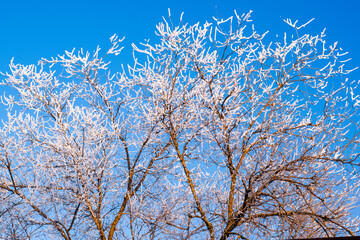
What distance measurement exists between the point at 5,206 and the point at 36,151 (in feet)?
4.74

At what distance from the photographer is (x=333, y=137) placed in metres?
8.22

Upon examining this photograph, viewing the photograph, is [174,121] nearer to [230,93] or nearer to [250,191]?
[230,93]

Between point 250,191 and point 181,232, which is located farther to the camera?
point 181,232

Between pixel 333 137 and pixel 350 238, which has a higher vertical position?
pixel 333 137

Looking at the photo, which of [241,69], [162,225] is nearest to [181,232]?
[162,225]

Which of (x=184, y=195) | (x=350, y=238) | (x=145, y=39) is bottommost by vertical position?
(x=350, y=238)

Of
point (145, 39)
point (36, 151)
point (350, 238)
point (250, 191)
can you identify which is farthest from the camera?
point (36, 151)

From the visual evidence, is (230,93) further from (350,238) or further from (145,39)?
(350,238)

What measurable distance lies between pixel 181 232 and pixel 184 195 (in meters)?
0.85

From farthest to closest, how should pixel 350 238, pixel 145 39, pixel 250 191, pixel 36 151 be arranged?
pixel 36 151 → pixel 145 39 → pixel 250 191 → pixel 350 238

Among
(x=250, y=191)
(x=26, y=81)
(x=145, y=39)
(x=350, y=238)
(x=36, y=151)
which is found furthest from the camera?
(x=26, y=81)

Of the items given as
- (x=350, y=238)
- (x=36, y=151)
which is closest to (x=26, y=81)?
(x=36, y=151)

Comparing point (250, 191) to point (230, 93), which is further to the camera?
point (230, 93)

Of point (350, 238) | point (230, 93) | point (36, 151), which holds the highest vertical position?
point (230, 93)
